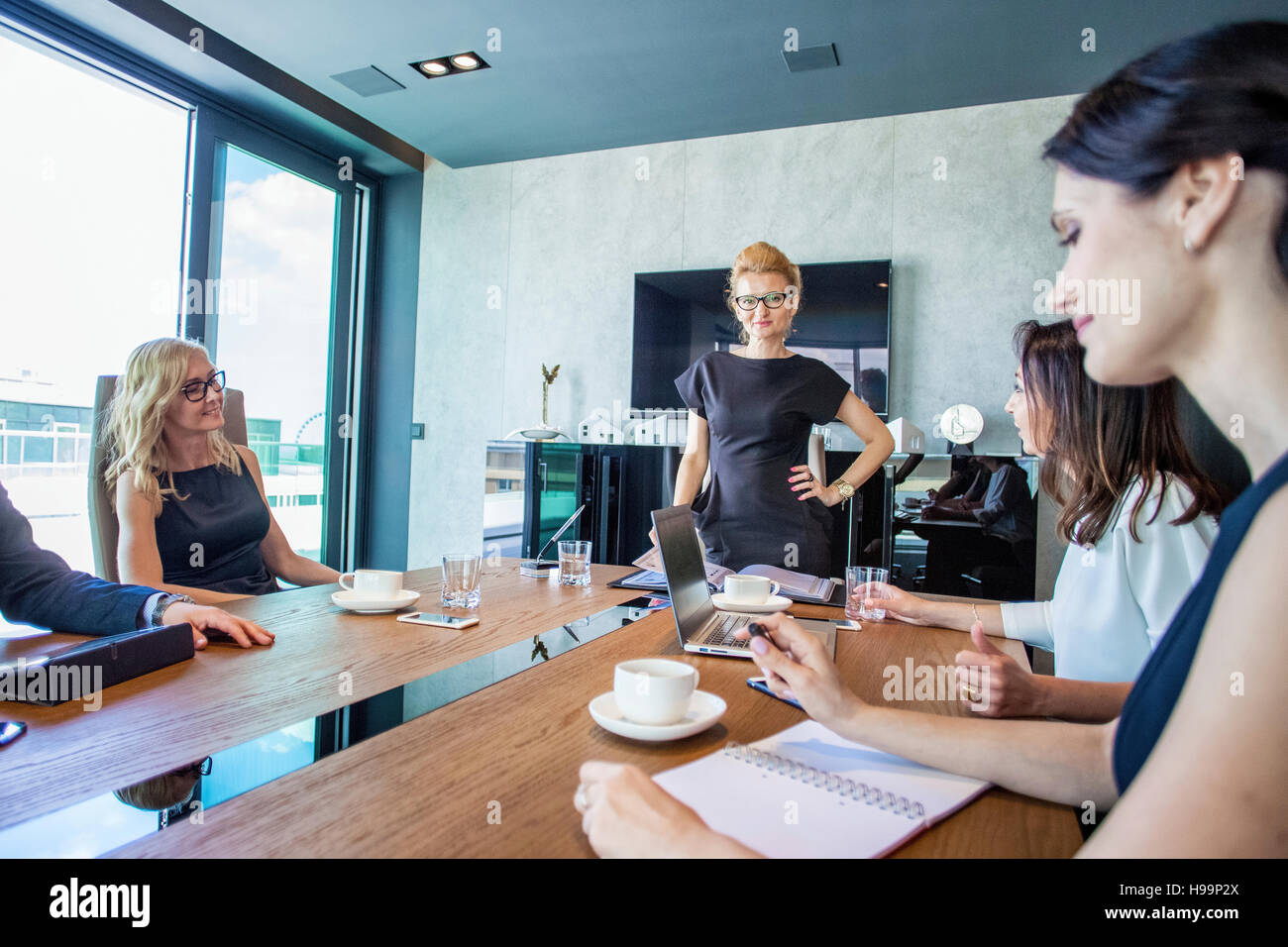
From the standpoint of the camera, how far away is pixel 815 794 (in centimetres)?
73

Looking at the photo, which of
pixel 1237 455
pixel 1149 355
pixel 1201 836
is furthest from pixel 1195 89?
pixel 1237 455

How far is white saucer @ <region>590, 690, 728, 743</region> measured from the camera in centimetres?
83

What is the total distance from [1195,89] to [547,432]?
380 centimetres

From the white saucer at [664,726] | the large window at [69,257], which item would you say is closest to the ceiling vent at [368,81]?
the large window at [69,257]

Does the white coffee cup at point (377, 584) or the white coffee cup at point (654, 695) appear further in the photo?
the white coffee cup at point (377, 584)

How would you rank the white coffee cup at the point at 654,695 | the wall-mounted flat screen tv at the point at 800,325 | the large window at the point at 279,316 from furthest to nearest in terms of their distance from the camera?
the large window at the point at 279,316, the wall-mounted flat screen tv at the point at 800,325, the white coffee cup at the point at 654,695

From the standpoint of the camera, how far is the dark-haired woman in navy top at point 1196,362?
Answer: 0.49 metres

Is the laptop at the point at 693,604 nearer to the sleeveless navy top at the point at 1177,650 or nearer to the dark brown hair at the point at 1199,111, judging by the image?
the sleeveless navy top at the point at 1177,650

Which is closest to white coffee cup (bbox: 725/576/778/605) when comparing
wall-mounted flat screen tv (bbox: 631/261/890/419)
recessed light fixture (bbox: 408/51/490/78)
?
wall-mounted flat screen tv (bbox: 631/261/890/419)

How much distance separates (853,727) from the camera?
820 millimetres

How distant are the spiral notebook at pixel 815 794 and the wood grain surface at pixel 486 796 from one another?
0.08 ft

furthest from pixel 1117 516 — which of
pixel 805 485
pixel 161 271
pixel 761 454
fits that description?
pixel 161 271

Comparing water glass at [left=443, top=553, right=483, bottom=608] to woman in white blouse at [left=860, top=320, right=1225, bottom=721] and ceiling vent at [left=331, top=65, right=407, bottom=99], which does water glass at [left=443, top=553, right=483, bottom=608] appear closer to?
woman in white blouse at [left=860, top=320, right=1225, bottom=721]
